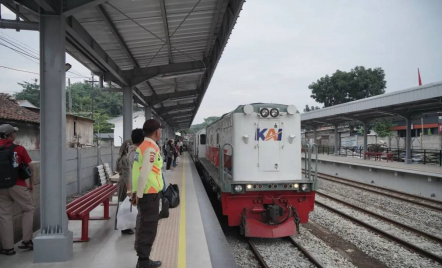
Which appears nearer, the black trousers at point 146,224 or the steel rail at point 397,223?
the black trousers at point 146,224

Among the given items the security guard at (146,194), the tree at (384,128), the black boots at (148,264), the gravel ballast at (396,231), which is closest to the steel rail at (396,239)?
the gravel ballast at (396,231)

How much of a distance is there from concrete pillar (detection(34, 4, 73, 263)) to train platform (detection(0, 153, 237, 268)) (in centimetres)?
40

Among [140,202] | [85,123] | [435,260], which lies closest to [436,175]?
[435,260]

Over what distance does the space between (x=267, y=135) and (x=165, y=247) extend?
136 inches

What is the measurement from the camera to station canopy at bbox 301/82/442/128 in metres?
13.0

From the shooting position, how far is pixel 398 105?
15.5 metres

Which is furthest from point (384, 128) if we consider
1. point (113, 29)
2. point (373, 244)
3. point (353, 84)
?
point (113, 29)

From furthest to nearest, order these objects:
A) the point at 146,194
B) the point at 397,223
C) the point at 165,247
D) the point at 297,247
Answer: the point at 397,223 → the point at 297,247 → the point at 165,247 → the point at 146,194

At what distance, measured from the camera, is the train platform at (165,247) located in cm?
388

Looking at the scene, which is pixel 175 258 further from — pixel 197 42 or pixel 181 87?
pixel 181 87

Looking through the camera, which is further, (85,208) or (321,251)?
(321,251)

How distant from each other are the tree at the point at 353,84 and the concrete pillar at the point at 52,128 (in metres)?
48.8

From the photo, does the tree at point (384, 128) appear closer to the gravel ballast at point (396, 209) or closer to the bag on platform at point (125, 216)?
the gravel ballast at point (396, 209)

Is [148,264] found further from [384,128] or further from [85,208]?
[384,128]
